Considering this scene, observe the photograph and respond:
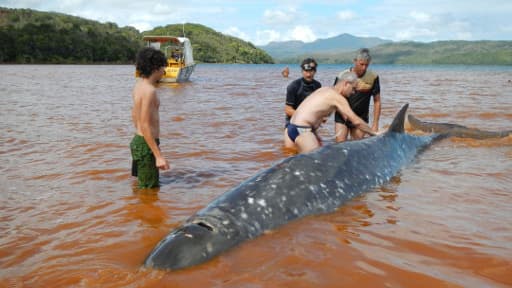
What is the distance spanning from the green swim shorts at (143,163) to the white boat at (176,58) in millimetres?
25837

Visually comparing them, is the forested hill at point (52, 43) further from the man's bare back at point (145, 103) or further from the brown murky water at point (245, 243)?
the man's bare back at point (145, 103)

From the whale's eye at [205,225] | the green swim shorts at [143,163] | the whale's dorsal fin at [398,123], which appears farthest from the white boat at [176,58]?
the whale's eye at [205,225]

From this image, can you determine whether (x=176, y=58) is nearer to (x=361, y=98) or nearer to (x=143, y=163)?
(x=361, y=98)

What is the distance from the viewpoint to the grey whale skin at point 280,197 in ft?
13.6

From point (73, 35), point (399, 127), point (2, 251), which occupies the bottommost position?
point (2, 251)

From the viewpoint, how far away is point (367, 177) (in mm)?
6453

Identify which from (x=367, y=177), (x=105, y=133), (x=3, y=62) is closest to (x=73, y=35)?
(x=3, y=62)

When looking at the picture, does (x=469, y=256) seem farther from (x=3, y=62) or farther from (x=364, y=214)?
(x=3, y=62)

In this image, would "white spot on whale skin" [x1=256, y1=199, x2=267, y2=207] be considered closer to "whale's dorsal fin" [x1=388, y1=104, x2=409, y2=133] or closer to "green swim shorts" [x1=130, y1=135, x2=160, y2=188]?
"green swim shorts" [x1=130, y1=135, x2=160, y2=188]

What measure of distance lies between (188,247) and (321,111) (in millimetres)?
4116

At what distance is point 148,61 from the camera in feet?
19.1

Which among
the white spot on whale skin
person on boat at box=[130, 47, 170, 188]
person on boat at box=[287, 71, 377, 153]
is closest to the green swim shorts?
person on boat at box=[130, 47, 170, 188]

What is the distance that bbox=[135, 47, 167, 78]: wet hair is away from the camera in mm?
5836

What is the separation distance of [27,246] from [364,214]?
3.81 m
